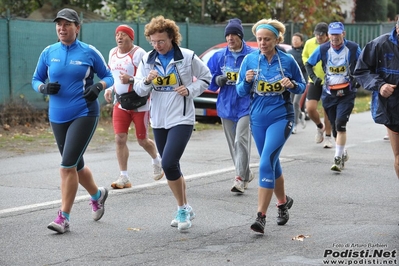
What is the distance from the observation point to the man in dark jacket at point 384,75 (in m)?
8.02

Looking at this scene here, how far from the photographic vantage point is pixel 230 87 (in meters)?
10.4

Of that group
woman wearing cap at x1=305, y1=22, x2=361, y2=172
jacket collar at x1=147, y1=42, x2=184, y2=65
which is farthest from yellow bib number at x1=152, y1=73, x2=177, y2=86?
woman wearing cap at x1=305, y1=22, x2=361, y2=172

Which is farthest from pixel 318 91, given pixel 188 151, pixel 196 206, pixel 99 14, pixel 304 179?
pixel 99 14

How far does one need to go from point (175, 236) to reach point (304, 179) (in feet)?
12.8

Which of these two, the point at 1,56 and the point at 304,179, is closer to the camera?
→ the point at 304,179

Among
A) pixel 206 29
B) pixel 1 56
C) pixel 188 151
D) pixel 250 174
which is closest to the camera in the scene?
pixel 250 174

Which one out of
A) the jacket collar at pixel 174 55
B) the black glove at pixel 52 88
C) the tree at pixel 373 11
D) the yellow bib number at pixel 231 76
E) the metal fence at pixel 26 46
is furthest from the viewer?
the tree at pixel 373 11

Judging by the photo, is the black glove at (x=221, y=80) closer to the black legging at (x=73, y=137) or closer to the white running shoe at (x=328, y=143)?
the black legging at (x=73, y=137)

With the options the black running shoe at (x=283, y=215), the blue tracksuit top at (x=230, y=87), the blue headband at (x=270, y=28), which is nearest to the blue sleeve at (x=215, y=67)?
the blue tracksuit top at (x=230, y=87)

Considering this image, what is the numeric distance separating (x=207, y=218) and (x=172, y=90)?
1354mm

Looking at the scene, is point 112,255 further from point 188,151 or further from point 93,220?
point 188,151

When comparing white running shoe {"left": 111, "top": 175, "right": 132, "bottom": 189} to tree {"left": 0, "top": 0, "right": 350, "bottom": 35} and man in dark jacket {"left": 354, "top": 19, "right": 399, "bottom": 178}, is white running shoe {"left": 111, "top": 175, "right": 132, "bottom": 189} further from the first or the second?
tree {"left": 0, "top": 0, "right": 350, "bottom": 35}

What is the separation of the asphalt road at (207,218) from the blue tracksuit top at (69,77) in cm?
110

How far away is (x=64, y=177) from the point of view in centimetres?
803
